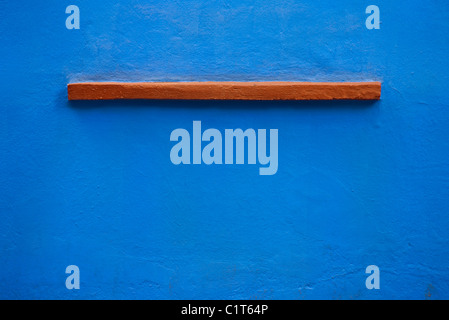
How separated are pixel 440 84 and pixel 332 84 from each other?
67cm

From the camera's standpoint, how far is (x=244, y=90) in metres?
1.94

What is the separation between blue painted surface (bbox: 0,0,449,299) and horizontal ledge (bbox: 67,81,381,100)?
0.06m

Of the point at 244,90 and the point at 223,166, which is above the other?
the point at 244,90

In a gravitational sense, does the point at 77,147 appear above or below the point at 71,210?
above

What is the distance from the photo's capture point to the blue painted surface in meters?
1.99

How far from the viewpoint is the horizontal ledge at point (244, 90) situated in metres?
1.93

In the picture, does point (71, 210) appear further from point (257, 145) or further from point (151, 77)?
point (257, 145)

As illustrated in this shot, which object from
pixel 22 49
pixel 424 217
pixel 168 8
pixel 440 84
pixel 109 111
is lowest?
pixel 424 217

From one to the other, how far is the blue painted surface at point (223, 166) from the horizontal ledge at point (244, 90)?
6 cm

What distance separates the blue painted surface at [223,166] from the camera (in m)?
1.99

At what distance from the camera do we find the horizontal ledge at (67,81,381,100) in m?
1.93

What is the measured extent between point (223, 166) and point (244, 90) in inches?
18.7

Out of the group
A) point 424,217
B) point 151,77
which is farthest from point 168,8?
point 424,217

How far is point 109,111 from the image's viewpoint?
6.57ft
